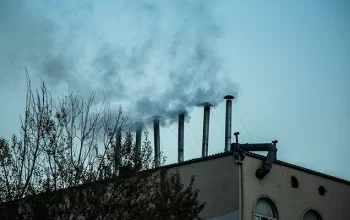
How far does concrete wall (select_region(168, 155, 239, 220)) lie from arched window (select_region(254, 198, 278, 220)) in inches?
57.9

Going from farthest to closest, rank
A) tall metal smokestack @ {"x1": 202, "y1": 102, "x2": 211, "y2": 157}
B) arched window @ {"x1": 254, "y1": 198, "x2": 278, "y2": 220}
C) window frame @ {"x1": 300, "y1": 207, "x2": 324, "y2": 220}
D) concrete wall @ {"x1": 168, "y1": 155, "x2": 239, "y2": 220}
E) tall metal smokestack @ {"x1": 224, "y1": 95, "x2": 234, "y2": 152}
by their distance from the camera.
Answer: tall metal smokestack @ {"x1": 202, "y1": 102, "x2": 211, "y2": 157}
tall metal smokestack @ {"x1": 224, "y1": 95, "x2": 234, "y2": 152}
window frame @ {"x1": 300, "y1": 207, "x2": 324, "y2": 220}
arched window @ {"x1": 254, "y1": 198, "x2": 278, "y2": 220}
concrete wall @ {"x1": 168, "y1": 155, "x2": 239, "y2": 220}

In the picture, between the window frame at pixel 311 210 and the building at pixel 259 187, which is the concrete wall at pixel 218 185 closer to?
the building at pixel 259 187

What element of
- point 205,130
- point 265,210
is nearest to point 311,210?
point 265,210

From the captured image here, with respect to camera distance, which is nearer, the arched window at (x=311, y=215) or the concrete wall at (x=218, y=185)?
the concrete wall at (x=218, y=185)

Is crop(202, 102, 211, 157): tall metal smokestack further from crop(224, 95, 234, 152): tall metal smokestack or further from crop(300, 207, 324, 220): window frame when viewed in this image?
crop(300, 207, 324, 220): window frame

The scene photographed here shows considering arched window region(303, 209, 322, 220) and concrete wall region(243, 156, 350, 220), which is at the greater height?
concrete wall region(243, 156, 350, 220)

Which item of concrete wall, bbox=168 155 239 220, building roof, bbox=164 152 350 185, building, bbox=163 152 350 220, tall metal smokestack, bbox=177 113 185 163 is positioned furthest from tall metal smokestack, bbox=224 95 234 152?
concrete wall, bbox=168 155 239 220

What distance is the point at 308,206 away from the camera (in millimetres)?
27281

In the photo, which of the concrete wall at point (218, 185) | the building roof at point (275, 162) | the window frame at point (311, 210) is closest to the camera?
the concrete wall at point (218, 185)

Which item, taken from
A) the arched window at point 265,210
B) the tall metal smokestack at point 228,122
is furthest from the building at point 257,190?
the tall metal smokestack at point 228,122

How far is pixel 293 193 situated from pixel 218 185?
428 cm

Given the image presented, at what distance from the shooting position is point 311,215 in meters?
27.6

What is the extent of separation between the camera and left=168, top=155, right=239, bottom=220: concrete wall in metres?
24.4

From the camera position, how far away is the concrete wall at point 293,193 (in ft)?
81.5
